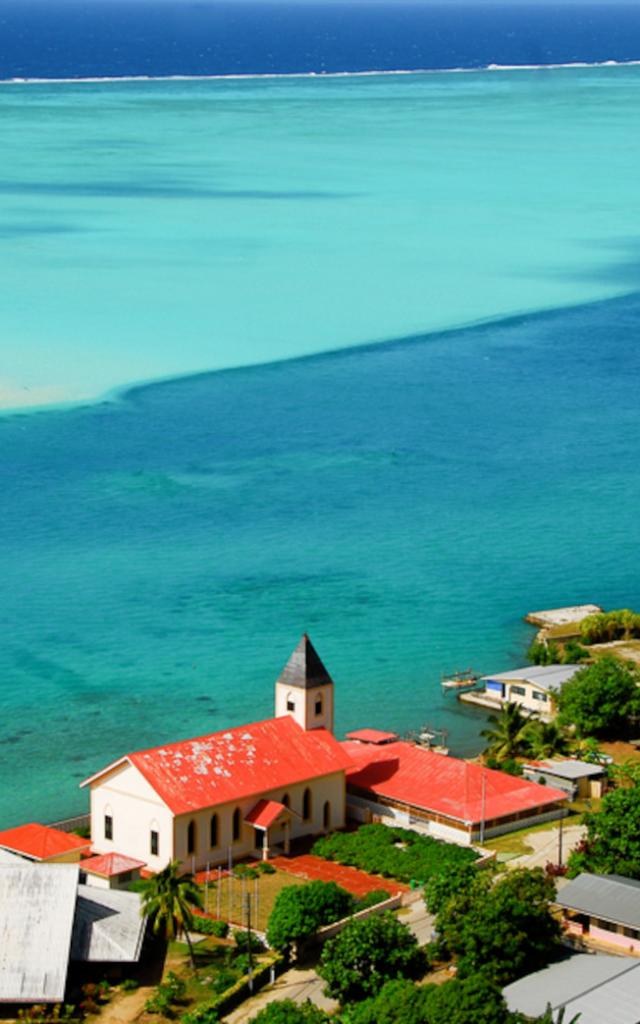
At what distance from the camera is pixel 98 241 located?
88.4 metres

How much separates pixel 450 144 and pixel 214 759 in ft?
307

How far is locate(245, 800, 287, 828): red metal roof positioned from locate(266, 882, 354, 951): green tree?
2.81 m

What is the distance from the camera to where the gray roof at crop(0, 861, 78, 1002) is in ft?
90.2

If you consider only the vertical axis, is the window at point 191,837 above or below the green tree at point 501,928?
above

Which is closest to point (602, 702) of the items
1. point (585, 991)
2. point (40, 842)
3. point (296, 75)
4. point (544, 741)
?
point (544, 741)

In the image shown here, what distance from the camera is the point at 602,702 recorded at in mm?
38906

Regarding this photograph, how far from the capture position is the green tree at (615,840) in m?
31.1

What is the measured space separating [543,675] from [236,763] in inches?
405

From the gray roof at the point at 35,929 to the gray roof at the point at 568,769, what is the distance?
33.9 feet

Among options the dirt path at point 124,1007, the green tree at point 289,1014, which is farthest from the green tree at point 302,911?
the green tree at point 289,1014

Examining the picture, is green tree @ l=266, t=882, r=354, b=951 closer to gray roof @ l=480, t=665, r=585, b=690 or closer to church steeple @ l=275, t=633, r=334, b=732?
church steeple @ l=275, t=633, r=334, b=732

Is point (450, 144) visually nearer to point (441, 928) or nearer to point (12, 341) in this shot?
point (12, 341)

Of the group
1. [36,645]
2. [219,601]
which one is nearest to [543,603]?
[219,601]

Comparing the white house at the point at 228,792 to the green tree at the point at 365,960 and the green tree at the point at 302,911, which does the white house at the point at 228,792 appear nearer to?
the green tree at the point at 302,911
